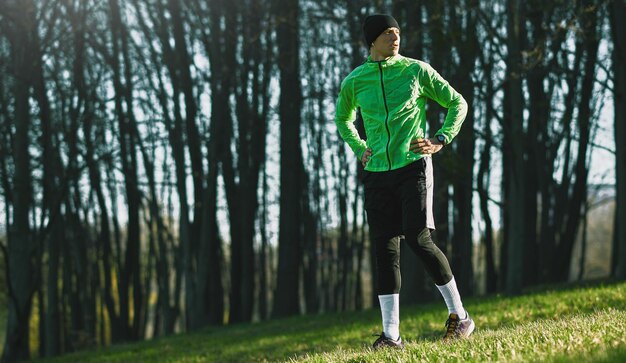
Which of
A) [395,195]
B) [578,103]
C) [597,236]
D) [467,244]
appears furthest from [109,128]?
[597,236]

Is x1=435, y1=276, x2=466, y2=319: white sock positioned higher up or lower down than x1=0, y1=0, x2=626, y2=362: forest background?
lower down

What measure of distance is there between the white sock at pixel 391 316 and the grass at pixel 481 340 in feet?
0.43

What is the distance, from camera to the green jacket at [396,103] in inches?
252

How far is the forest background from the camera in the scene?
1720cm

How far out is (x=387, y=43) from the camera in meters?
6.36

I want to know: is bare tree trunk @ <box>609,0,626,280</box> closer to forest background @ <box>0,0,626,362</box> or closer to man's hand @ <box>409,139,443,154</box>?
forest background @ <box>0,0,626,362</box>

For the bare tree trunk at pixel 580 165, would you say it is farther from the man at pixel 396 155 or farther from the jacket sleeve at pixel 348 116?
the man at pixel 396 155

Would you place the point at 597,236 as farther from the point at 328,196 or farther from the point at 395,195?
the point at 395,195

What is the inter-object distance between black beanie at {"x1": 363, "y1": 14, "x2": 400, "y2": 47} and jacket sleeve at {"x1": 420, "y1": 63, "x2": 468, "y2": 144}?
415 mm

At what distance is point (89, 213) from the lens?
28844 millimetres

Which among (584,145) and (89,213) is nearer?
(584,145)

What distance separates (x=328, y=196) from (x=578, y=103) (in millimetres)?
11011

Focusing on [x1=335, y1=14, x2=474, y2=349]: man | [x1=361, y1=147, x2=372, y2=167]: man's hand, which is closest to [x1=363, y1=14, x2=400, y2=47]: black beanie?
[x1=335, y1=14, x2=474, y2=349]: man

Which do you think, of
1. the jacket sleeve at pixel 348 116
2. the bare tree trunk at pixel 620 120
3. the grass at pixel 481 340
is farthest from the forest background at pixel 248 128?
the jacket sleeve at pixel 348 116
